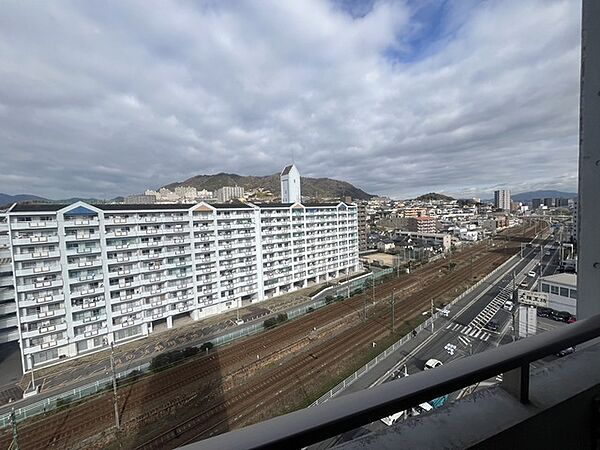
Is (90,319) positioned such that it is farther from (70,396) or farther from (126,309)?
(70,396)

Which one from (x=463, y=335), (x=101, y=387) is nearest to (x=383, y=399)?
(x=101, y=387)

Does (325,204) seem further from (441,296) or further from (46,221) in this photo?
(46,221)

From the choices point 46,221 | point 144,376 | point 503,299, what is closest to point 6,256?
point 46,221

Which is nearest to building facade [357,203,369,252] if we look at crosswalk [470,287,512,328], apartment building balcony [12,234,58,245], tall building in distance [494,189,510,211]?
crosswalk [470,287,512,328]

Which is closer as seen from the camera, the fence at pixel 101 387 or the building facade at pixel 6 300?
the fence at pixel 101 387

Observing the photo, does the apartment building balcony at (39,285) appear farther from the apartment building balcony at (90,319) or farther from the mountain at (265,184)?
the mountain at (265,184)

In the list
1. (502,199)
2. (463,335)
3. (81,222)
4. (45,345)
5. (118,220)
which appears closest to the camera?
(463,335)

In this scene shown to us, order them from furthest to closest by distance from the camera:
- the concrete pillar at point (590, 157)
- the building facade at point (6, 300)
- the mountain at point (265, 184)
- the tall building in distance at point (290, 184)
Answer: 1. the mountain at point (265, 184)
2. the tall building in distance at point (290, 184)
3. the building facade at point (6, 300)
4. the concrete pillar at point (590, 157)

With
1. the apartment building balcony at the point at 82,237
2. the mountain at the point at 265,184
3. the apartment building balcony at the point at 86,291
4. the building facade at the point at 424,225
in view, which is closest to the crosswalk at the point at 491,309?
the apartment building balcony at the point at 86,291
